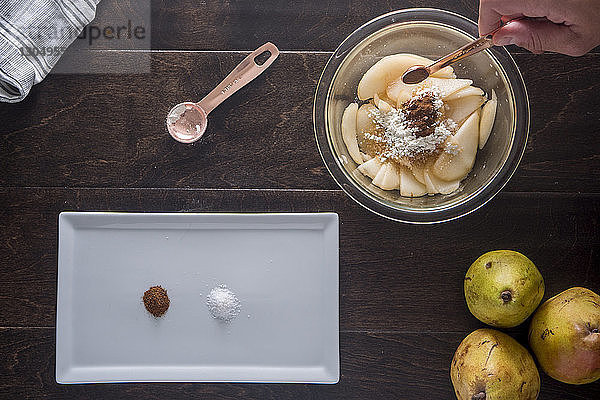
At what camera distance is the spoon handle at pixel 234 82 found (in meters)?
1.04

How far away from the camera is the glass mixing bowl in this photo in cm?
96

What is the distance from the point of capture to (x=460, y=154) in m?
0.94

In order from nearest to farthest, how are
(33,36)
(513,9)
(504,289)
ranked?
(513,9) → (504,289) → (33,36)

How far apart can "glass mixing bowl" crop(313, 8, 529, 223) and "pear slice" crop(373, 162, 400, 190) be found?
14 mm

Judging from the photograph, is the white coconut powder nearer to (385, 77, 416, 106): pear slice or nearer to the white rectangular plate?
(385, 77, 416, 106): pear slice

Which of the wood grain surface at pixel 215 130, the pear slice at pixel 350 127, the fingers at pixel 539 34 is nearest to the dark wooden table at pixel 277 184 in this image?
the wood grain surface at pixel 215 130

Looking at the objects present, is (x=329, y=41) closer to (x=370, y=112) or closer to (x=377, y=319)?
(x=370, y=112)

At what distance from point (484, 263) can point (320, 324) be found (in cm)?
30

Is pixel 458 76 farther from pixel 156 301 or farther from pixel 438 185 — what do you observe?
pixel 156 301

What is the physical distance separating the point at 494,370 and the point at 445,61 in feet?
1.55

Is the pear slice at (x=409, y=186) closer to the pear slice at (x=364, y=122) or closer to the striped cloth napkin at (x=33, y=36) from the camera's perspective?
the pear slice at (x=364, y=122)

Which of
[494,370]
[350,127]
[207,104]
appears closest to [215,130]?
[207,104]

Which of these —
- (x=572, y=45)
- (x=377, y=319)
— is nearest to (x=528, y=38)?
(x=572, y=45)

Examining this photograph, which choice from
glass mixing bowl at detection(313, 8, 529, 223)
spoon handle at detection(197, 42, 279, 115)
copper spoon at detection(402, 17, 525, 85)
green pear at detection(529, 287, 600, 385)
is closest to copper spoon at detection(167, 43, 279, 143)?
spoon handle at detection(197, 42, 279, 115)
